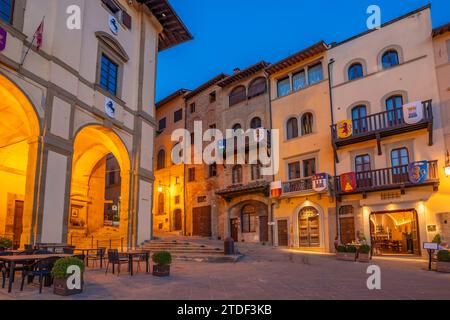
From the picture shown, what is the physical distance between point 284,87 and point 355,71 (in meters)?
4.84

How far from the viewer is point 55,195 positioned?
43.5 ft

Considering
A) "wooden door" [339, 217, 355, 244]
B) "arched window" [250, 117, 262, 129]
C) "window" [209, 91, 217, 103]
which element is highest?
"window" [209, 91, 217, 103]

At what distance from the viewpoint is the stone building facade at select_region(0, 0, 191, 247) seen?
12570 millimetres

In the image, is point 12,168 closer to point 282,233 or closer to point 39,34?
point 39,34

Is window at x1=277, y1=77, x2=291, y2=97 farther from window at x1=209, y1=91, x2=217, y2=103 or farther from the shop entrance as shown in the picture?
the shop entrance

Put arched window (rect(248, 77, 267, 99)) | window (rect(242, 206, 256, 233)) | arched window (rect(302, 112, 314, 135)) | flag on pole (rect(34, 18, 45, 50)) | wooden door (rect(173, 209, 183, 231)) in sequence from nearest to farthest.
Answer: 1. flag on pole (rect(34, 18, 45, 50))
2. arched window (rect(302, 112, 314, 135))
3. window (rect(242, 206, 256, 233))
4. arched window (rect(248, 77, 267, 99))
5. wooden door (rect(173, 209, 183, 231))

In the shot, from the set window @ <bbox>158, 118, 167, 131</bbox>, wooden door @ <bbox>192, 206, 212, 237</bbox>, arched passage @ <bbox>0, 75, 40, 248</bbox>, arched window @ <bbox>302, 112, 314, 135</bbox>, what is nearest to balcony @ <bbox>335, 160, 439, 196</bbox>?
arched window @ <bbox>302, 112, 314, 135</bbox>

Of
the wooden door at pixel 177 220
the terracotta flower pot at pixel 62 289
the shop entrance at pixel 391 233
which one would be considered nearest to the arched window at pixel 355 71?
the shop entrance at pixel 391 233

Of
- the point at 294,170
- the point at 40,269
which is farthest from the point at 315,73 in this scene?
the point at 40,269

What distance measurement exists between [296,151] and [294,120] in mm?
2160

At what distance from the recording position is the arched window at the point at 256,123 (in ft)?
83.1

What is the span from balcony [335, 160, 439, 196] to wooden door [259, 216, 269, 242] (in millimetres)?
5615

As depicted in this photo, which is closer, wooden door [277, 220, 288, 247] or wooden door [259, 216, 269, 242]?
wooden door [277, 220, 288, 247]
